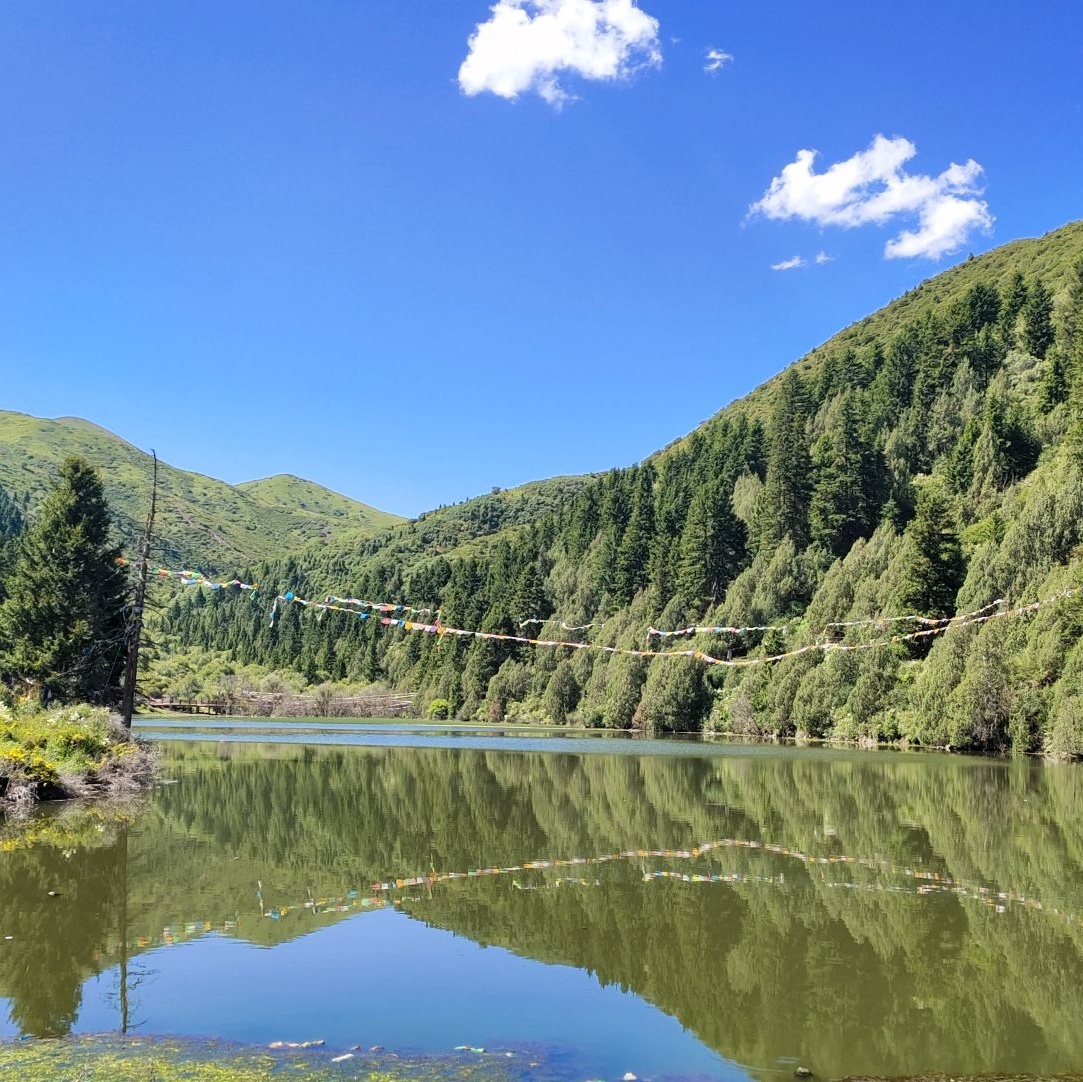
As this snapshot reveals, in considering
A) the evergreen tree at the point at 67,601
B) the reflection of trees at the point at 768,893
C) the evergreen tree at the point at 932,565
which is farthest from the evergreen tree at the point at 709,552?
the evergreen tree at the point at 67,601

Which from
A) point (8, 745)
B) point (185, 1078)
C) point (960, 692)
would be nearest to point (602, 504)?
point (960, 692)

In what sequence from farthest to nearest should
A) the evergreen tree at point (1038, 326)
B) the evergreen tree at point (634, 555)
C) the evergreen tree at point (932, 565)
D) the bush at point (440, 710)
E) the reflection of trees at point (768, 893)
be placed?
1. the bush at point (440, 710)
2. the evergreen tree at point (634, 555)
3. the evergreen tree at point (1038, 326)
4. the evergreen tree at point (932, 565)
5. the reflection of trees at point (768, 893)

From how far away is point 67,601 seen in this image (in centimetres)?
4147

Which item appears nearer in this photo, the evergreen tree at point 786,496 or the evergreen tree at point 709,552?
the evergreen tree at point 786,496

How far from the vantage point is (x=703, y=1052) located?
357 inches

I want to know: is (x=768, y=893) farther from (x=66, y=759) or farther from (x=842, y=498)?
(x=842, y=498)

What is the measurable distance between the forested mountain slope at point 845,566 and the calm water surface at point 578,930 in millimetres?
27194

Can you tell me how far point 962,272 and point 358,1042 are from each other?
171m

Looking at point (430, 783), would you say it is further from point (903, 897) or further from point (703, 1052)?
point (703, 1052)

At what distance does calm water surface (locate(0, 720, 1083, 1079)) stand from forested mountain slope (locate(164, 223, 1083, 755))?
1071 inches

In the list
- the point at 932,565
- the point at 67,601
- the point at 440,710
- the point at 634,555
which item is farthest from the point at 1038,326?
the point at 67,601

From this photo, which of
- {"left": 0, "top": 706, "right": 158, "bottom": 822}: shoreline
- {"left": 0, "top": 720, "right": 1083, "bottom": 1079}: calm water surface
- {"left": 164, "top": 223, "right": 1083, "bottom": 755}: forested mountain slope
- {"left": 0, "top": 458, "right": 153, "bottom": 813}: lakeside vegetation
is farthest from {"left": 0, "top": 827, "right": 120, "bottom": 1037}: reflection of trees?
{"left": 164, "top": 223, "right": 1083, "bottom": 755}: forested mountain slope

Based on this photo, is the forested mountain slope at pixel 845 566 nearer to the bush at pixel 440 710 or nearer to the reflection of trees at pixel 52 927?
the bush at pixel 440 710

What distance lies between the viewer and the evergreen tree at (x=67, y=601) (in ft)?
134
